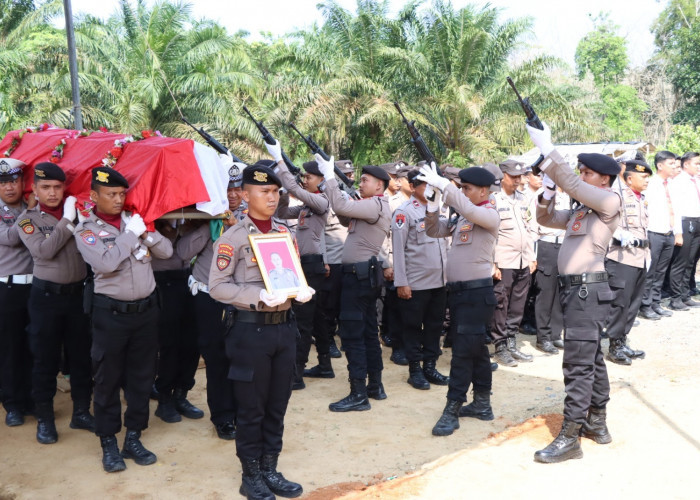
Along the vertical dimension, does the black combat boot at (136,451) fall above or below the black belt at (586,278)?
below

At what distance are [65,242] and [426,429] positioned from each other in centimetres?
293

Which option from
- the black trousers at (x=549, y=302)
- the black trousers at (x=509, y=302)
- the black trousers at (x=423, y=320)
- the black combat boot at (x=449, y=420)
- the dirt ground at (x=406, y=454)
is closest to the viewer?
the dirt ground at (x=406, y=454)

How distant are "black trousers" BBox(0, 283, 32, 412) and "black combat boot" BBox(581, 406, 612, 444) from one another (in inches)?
165

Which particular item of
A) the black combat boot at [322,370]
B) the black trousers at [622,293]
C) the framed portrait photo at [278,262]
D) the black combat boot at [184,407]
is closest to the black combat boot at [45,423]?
the black combat boot at [184,407]

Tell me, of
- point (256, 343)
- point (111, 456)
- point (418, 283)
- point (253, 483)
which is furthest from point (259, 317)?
point (418, 283)

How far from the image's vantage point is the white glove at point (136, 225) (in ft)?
14.0

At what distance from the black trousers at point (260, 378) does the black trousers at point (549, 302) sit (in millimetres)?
4275

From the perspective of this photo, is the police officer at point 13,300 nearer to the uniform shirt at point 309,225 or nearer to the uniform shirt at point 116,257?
the uniform shirt at point 116,257

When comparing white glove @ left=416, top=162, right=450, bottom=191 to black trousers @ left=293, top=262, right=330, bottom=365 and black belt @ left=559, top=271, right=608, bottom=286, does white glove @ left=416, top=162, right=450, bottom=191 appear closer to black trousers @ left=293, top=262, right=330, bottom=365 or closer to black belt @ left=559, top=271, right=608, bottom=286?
black belt @ left=559, top=271, right=608, bottom=286

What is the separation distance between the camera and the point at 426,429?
4996mm

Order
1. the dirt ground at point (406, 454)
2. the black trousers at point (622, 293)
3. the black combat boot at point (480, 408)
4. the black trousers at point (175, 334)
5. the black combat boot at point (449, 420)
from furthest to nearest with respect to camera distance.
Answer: the black trousers at point (622, 293) < the black combat boot at point (480, 408) < the black trousers at point (175, 334) < the black combat boot at point (449, 420) < the dirt ground at point (406, 454)

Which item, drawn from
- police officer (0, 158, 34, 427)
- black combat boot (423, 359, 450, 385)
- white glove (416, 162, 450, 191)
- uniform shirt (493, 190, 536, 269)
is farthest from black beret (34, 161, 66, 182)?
uniform shirt (493, 190, 536, 269)

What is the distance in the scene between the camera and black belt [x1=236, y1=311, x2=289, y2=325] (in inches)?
148

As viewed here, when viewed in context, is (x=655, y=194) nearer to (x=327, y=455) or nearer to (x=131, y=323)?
(x=327, y=455)
